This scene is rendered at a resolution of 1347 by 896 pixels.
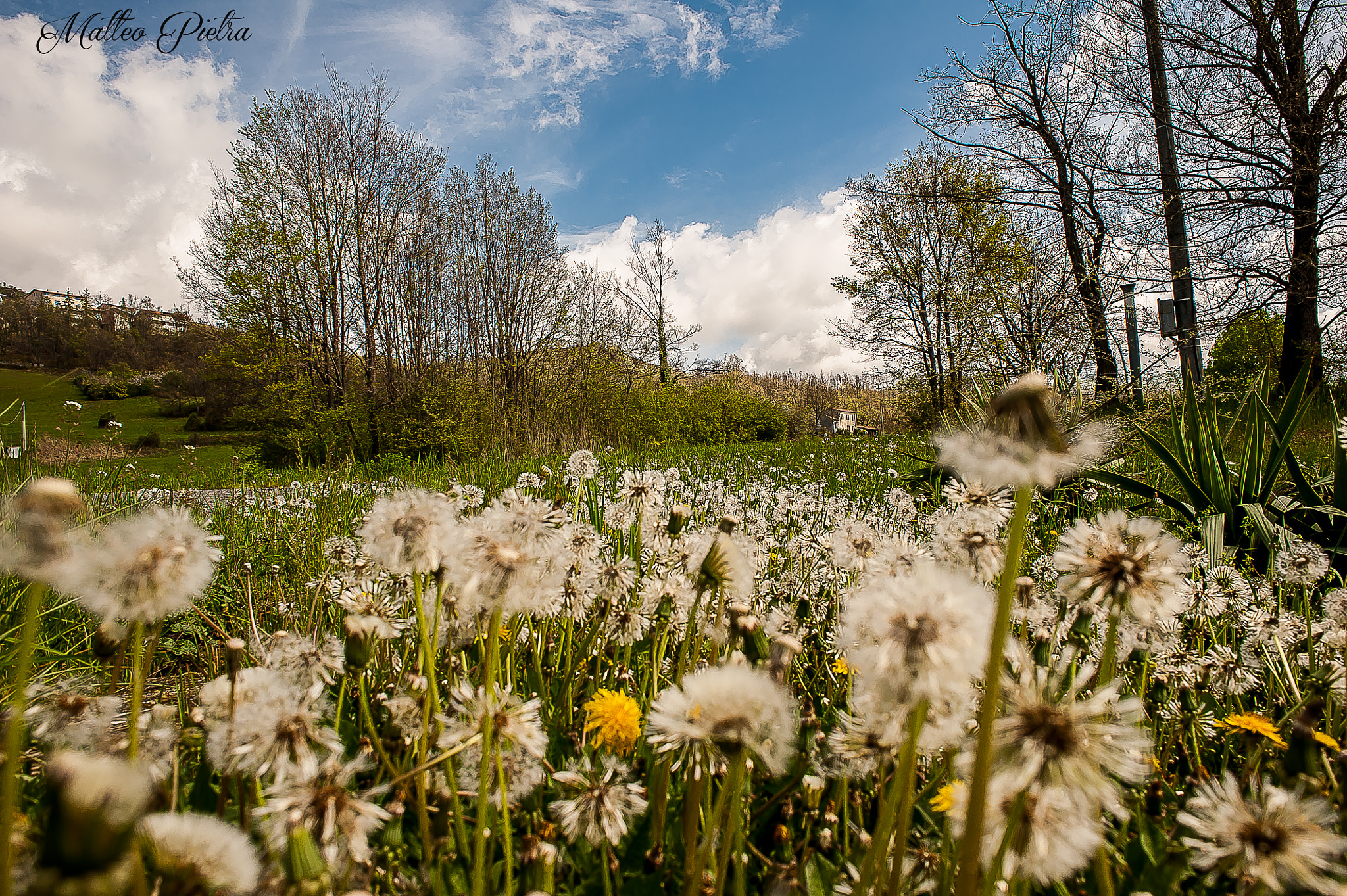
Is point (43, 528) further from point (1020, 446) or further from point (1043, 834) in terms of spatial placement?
point (1043, 834)

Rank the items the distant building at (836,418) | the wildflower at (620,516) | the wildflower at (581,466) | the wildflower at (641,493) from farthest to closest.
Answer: the distant building at (836,418) < the wildflower at (581,466) < the wildflower at (620,516) < the wildflower at (641,493)

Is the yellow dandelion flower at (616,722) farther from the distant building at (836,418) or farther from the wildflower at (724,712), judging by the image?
the distant building at (836,418)

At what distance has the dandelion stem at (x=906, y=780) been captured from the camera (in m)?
0.59

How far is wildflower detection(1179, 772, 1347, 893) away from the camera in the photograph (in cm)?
60

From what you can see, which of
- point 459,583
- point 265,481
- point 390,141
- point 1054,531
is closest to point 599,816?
point 459,583

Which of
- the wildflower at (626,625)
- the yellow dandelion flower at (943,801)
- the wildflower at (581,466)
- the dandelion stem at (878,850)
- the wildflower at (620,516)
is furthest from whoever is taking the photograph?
the wildflower at (581,466)

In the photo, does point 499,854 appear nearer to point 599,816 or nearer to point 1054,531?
point 599,816

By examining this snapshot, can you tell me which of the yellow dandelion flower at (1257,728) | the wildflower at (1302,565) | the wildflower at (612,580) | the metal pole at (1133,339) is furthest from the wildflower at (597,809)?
the metal pole at (1133,339)

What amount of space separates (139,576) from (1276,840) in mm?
1386

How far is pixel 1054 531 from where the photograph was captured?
3607 millimetres

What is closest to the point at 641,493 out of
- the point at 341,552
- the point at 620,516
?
the point at 620,516

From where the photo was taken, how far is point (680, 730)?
632 mm

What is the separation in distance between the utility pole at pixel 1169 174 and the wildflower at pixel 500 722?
9.30 metres

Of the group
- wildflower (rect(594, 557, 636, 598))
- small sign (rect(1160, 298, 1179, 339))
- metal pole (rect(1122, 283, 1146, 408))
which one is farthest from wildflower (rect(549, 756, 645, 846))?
small sign (rect(1160, 298, 1179, 339))
